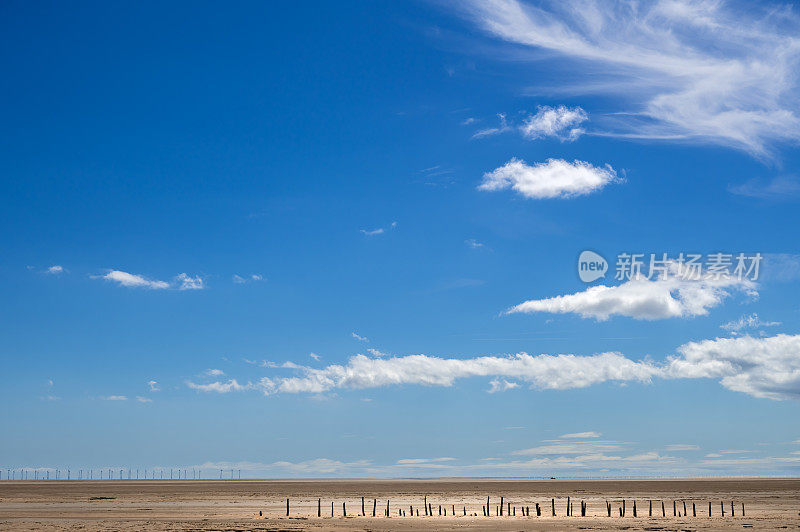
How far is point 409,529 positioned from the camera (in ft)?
203

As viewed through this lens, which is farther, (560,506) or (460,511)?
(560,506)

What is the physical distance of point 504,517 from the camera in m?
73.8

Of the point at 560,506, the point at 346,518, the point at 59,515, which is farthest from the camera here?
the point at 560,506

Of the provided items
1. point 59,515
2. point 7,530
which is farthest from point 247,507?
point 7,530

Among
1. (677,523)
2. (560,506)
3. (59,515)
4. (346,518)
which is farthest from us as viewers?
(560,506)

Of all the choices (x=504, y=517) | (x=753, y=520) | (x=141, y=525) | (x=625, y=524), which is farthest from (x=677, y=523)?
(x=141, y=525)

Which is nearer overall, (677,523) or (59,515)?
(677,523)

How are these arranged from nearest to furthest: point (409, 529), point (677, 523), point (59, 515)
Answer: point (409, 529) → point (677, 523) → point (59, 515)

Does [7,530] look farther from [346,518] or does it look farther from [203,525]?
[346,518]

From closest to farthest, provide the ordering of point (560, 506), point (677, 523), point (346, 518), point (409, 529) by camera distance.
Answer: point (409, 529)
point (677, 523)
point (346, 518)
point (560, 506)

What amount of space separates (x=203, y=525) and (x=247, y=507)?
96.0 feet

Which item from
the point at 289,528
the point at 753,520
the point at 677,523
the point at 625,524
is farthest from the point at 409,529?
the point at 753,520

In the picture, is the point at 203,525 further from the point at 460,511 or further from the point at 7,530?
the point at 460,511

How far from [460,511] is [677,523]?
26.2 metres
